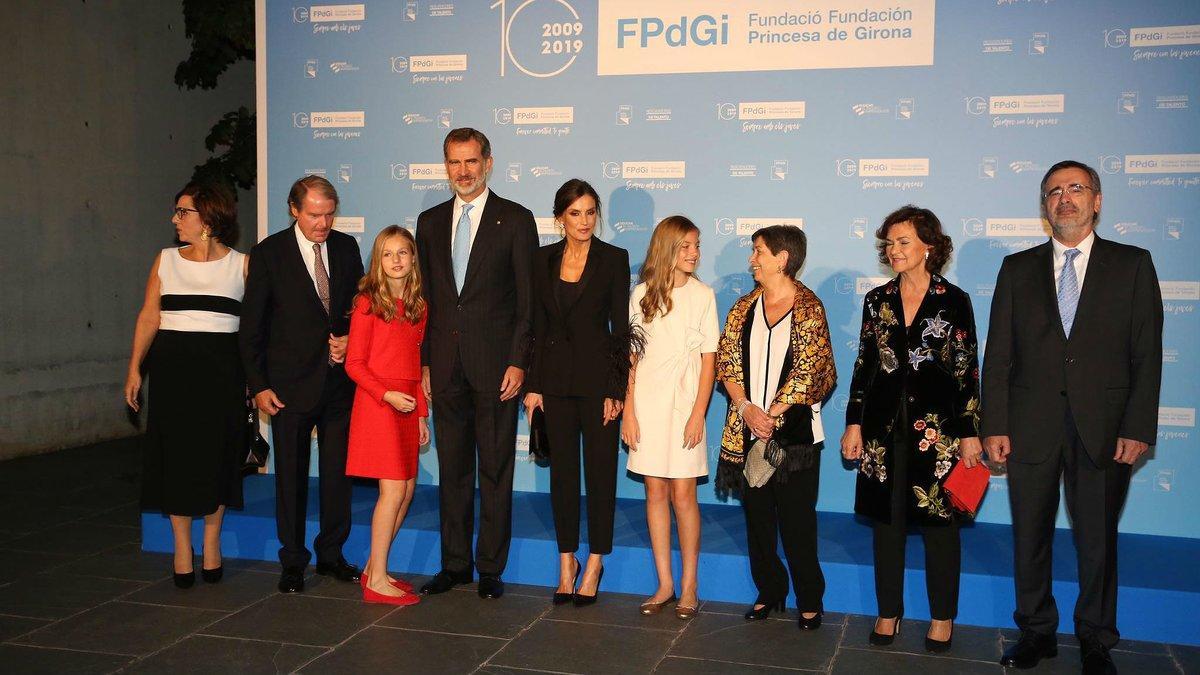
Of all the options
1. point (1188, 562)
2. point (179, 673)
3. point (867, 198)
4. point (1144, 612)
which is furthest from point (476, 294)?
point (1188, 562)

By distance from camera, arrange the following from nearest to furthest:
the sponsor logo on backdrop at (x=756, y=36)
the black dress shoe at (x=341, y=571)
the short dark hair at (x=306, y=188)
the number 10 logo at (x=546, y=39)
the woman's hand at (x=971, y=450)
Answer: the woman's hand at (x=971, y=450) → the short dark hair at (x=306, y=188) → the black dress shoe at (x=341, y=571) → the sponsor logo on backdrop at (x=756, y=36) → the number 10 logo at (x=546, y=39)

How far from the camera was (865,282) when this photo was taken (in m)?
5.29

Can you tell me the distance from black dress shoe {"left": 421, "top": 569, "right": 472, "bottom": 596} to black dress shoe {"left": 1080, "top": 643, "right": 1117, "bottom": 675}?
98.4 inches

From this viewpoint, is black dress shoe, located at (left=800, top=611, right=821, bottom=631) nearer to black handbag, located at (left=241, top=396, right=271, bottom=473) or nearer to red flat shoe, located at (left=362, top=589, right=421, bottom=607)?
red flat shoe, located at (left=362, top=589, right=421, bottom=607)

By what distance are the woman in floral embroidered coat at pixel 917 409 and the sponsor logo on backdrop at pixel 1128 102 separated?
1.87 m

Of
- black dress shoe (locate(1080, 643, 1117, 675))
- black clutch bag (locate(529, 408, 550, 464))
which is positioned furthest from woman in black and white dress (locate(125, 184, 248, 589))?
black dress shoe (locate(1080, 643, 1117, 675))

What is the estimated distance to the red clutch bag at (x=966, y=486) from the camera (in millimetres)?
3621

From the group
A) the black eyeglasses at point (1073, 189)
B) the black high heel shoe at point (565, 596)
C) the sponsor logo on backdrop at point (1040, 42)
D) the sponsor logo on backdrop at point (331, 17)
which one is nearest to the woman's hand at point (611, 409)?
the black high heel shoe at point (565, 596)

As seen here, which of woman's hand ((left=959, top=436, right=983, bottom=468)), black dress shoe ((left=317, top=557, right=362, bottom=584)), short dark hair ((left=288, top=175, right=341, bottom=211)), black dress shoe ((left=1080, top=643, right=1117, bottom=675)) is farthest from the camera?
black dress shoe ((left=317, top=557, right=362, bottom=584))

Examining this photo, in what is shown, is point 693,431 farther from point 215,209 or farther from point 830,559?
point 215,209

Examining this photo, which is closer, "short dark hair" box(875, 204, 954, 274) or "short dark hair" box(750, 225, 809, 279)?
"short dark hair" box(875, 204, 954, 274)

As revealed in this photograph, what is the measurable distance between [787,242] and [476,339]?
1.37m

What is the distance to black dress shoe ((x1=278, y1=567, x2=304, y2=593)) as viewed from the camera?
4484 millimetres

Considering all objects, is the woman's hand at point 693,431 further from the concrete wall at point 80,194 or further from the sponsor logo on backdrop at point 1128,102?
the concrete wall at point 80,194
